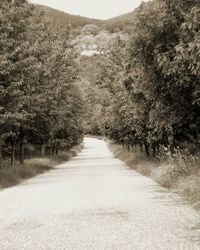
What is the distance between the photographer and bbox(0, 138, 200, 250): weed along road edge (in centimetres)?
1034

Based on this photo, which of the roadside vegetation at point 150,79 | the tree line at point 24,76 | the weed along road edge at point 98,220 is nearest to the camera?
the weed along road edge at point 98,220

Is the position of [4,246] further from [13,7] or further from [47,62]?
[47,62]

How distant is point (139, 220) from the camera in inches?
511

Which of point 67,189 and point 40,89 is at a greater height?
point 40,89

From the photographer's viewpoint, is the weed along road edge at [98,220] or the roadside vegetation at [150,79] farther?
the roadside vegetation at [150,79]

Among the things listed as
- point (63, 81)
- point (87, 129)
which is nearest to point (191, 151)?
point (63, 81)

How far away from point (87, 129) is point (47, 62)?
14637 centimetres

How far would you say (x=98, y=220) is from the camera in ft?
43.3

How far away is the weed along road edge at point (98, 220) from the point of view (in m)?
10.3

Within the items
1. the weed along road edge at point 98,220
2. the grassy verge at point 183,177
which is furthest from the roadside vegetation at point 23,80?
the grassy verge at point 183,177

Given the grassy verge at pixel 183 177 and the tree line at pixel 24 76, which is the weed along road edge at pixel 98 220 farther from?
the tree line at pixel 24 76

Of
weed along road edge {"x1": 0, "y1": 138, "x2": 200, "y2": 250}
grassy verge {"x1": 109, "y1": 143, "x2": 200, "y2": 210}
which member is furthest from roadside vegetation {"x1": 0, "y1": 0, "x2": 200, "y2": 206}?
weed along road edge {"x1": 0, "y1": 138, "x2": 200, "y2": 250}

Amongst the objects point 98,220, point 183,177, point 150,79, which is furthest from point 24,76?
point 98,220

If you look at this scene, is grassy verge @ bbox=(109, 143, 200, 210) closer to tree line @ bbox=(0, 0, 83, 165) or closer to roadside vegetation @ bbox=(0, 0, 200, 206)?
roadside vegetation @ bbox=(0, 0, 200, 206)
